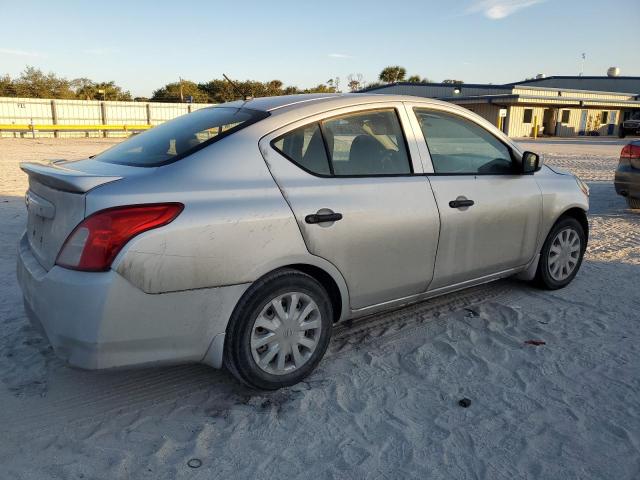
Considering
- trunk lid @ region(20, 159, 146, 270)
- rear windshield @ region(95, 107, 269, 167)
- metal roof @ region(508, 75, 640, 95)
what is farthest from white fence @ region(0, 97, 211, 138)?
metal roof @ region(508, 75, 640, 95)

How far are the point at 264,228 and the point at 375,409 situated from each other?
1159 millimetres

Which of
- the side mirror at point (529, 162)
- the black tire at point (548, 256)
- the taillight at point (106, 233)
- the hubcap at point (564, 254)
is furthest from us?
the hubcap at point (564, 254)

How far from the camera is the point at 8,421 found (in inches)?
107

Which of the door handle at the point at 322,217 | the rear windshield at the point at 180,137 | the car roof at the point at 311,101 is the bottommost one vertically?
the door handle at the point at 322,217

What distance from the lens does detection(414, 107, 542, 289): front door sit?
11.8 feet

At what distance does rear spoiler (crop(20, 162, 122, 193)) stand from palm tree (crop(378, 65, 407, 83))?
6942 centimetres

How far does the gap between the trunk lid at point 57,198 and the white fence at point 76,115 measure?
88.5 feet

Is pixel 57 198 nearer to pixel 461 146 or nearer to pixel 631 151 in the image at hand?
pixel 461 146

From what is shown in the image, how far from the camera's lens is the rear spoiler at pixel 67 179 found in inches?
98.6

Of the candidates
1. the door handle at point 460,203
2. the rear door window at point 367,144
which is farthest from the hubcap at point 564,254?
the rear door window at point 367,144

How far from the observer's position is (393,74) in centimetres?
6906

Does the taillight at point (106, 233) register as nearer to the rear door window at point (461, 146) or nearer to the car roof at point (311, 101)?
the car roof at point (311, 101)

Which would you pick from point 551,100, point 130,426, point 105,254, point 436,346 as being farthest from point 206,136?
point 551,100

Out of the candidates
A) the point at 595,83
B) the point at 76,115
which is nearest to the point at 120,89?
the point at 76,115
